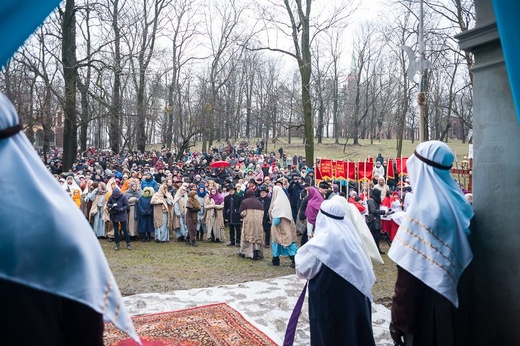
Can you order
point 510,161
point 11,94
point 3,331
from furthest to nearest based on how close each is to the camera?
point 11,94, point 510,161, point 3,331

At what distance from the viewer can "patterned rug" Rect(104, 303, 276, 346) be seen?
5188mm

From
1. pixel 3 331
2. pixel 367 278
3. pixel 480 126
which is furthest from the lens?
pixel 367 278

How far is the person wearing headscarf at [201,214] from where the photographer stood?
41.0ft

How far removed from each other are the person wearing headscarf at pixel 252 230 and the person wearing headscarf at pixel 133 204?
11.6 feet

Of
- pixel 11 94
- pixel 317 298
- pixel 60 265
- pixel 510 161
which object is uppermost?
pixel 11 94

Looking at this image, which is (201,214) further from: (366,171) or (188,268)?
(366,171)

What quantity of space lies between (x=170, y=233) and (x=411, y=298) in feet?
34.6

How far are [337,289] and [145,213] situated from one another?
8878 millimetres

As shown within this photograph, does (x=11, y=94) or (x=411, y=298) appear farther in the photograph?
(x=11, y=94)

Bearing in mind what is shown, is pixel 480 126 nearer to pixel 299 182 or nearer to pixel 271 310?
pixel 271 310

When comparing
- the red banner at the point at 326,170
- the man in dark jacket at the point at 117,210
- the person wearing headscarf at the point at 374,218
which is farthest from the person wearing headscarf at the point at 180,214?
the red banner at the point at 326,170

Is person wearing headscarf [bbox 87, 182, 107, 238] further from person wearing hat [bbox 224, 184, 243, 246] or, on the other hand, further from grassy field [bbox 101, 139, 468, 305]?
person wearing hat [bbox 224, 184, 243, 246]

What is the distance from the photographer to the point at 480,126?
3.22 m

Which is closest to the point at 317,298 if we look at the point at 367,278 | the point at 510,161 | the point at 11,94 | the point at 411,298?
the point at 367,278
